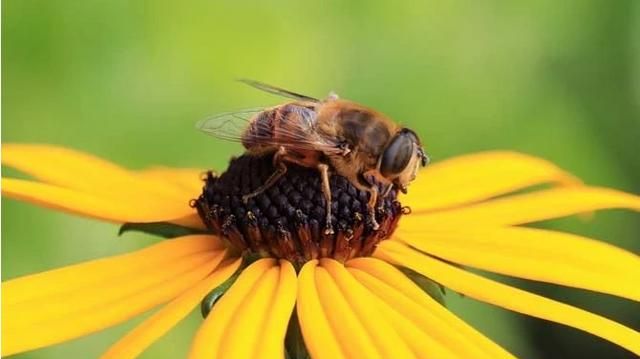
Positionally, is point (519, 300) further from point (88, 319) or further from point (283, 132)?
point (88, 319)

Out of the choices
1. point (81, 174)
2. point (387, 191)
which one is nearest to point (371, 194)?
point (387, 191)

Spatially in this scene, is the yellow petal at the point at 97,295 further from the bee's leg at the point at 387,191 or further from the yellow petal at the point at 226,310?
the bee's leg at the point at 387,191

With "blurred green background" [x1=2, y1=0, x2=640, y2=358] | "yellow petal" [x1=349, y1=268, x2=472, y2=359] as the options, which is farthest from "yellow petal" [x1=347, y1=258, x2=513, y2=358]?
"blurred green background" [x1=2, y1=0, x2=640, y2=358]

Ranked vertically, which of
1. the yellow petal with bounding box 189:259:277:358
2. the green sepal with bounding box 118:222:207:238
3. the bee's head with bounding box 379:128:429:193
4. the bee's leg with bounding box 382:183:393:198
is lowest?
the green sepal with bounding box 118:222:207:238

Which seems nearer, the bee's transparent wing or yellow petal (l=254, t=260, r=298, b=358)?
yellow petal (l=254, t=260, r=298, b=358)

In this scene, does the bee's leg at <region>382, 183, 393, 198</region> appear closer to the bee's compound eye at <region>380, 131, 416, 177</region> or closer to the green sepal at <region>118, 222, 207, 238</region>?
the bee's compound eye at <region>380, 131, 416, 177</region>

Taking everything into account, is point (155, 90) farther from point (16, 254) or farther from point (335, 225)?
point (335, 225)

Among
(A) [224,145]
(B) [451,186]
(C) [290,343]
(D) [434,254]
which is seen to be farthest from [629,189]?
(C) [290,343]
